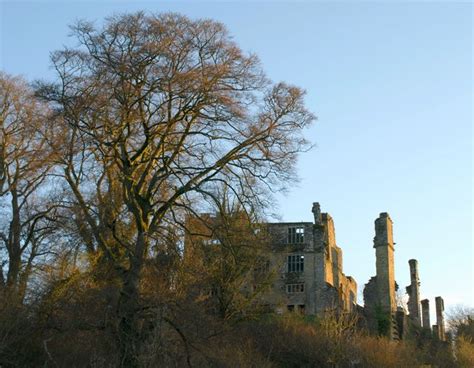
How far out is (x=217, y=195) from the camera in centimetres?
2300

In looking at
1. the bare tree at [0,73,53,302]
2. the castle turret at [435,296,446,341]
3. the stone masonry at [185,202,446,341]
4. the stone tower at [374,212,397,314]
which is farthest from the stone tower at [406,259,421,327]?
the bare tree at [0,73,53,302]

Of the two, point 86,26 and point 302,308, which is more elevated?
point 86,26

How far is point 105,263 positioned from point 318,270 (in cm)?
2837

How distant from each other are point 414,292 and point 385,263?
30.1ft

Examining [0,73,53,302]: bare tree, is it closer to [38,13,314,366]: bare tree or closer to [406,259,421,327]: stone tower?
[38,13,314,366]: bare tree

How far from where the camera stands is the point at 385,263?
52344 millimetres

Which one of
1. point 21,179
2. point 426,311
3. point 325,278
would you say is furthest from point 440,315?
point 21,179

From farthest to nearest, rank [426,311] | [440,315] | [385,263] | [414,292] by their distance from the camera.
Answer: [440,315]
[426,311]
[414,292]
[385,263]

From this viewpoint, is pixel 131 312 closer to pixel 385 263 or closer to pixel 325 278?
pixel 325 278

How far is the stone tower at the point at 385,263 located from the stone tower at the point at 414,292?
6898mm

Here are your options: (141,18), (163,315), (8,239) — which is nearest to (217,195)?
(163,315)

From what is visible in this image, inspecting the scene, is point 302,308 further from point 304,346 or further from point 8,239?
point 8,239

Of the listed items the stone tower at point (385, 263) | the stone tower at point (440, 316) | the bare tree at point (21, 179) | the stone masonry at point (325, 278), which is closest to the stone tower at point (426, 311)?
the stone tower at point (440, 316)

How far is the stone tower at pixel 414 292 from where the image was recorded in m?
58.8
